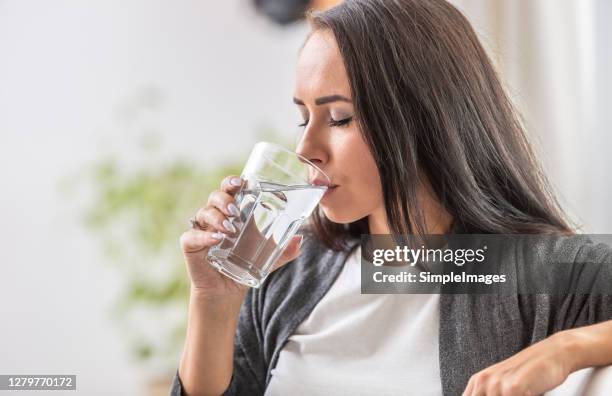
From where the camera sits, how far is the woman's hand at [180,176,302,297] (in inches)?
40.6

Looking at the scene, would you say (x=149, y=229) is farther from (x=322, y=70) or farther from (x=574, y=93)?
(x=574, y=93)

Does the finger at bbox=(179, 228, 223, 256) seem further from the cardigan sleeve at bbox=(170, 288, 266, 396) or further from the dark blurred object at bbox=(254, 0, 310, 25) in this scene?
the dark blurred object at bbox=(254, 0, 310, 25)

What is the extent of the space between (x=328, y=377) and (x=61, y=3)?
1478 millimetres

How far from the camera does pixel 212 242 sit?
1.04 metres

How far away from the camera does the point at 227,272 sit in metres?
1.04

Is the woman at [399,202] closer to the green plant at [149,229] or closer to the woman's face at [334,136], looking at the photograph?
the woman's face at [334,136]

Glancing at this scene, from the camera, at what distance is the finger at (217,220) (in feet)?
3.36

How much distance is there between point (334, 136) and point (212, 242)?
0.82 feet

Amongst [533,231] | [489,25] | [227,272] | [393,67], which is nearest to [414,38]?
[393,67]

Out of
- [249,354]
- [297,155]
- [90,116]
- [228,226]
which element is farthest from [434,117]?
[90,116]

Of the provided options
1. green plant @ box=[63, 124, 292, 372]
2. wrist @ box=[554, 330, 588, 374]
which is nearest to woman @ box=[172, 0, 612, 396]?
wrist @ box=[554, 330, 588, 374]

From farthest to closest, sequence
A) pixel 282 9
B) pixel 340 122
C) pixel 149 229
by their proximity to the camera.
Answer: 1. pixel 282 9
2. pixel 149 229
3. pixel 340 122

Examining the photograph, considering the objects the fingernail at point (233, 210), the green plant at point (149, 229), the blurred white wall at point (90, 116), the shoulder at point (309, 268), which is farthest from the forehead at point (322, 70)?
the blurred white wall at point (90, 116)

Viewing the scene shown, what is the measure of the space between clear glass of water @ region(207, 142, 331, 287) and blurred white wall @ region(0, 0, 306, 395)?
4.00 feet
